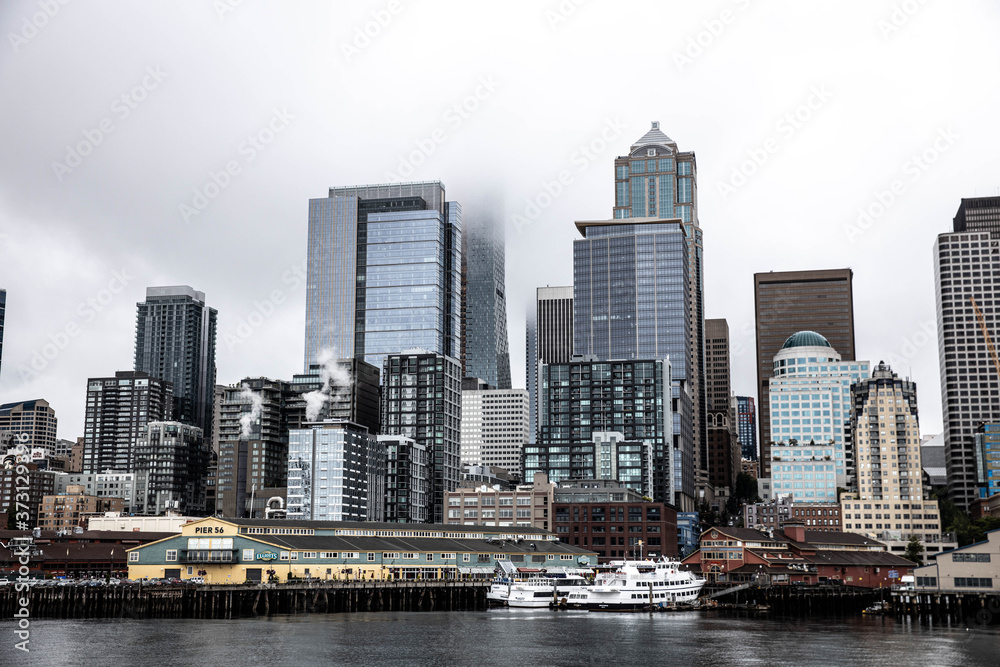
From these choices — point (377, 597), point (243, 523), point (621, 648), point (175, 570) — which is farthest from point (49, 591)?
point (621, 648)

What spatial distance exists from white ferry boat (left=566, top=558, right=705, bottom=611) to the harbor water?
1481 cm

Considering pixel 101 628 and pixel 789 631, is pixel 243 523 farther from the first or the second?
pixel 789 631

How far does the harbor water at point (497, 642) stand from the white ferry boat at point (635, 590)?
1481cm

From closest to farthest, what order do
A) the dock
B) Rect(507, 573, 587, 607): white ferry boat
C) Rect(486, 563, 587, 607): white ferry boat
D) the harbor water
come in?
the harbor water → the dock → Rect(507, 573, 587, 607): white ferry boat → Rect(486, 563, 587, 607): white ferry boat

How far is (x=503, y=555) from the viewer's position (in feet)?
641

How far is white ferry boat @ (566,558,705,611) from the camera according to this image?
541 feet

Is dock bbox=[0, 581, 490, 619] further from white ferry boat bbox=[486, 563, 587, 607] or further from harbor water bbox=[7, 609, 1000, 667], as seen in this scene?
harbor water bbox=[7, 609, 1000, 667]

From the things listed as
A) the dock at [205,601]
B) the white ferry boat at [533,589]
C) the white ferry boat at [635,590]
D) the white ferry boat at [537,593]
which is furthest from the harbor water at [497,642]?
the white ferry boat at [533,589]

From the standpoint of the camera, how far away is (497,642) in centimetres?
11475

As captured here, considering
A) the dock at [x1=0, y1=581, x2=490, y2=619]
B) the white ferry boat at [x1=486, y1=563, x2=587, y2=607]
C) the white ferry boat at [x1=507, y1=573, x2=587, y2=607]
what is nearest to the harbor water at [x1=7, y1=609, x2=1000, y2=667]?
the dock at [x1=0, y1=581, x2=490, y2=619]

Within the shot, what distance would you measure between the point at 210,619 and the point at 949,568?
97873mm

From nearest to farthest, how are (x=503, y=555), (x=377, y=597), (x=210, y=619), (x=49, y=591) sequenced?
1. (x=210, y=619)
2. (x=49, y=591)
3. (x=377, y=597)
4. (x=503, y=555)

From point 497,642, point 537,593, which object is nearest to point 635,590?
point 537,593

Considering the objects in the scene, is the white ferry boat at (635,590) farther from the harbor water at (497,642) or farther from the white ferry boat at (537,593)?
the harbor water at (497,642)
